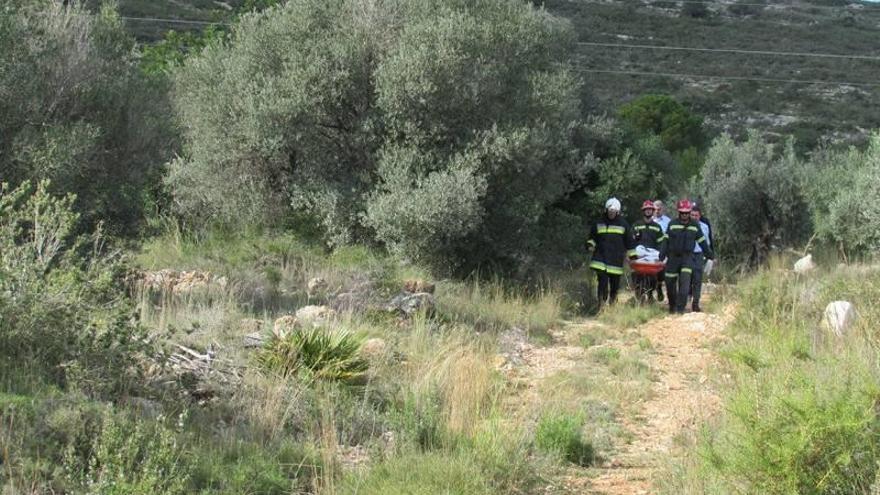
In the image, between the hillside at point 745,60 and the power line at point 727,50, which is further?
the power line at point 727,50

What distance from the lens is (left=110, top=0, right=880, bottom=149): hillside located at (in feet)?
143

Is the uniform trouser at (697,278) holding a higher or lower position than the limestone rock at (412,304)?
lower

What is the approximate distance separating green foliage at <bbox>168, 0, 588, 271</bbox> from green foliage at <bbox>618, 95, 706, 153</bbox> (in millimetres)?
20323

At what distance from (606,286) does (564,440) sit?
27.0ft

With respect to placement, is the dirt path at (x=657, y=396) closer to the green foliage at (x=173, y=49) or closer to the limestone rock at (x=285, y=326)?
the limestone rock at (x=285, y=326)

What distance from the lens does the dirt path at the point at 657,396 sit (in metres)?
5.73

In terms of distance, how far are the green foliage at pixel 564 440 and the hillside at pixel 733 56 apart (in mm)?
31415

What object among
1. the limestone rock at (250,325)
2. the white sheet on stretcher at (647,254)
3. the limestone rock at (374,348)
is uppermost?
the limestone rock at (250,325)

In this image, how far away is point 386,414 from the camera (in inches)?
251

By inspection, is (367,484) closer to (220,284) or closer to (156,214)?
(220,284)

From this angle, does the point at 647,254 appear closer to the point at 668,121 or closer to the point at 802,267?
the point at 802,267

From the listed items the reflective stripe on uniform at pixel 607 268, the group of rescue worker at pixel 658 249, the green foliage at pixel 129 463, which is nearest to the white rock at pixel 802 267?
the group of rescue worker at pixel 658 249

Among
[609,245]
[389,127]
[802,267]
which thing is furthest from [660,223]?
[389,127]

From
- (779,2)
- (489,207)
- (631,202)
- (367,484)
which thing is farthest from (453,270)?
(779,2)
